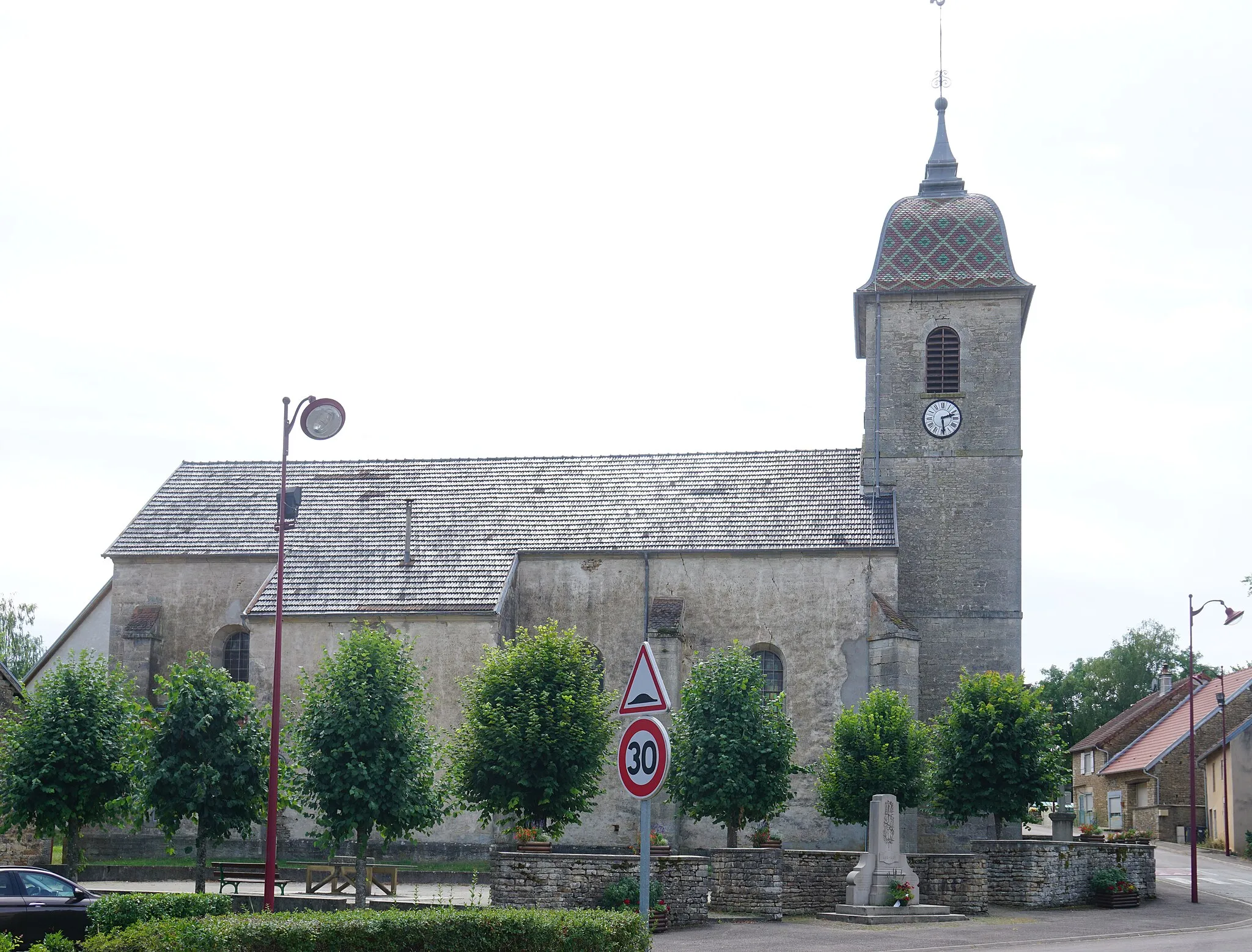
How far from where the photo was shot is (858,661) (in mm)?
34750

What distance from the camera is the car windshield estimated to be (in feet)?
62.1

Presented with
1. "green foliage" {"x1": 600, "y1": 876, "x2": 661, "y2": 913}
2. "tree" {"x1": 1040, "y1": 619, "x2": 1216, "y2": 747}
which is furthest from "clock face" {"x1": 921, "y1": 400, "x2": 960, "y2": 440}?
"tree" {"x1": 1040, "y1": 619, "x2": 1216, "y2": 747}

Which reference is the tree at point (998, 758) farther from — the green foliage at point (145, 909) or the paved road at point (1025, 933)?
the green foliage at point (145, 909)

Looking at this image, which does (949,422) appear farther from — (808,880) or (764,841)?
(808,880)

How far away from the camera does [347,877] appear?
2816 centimetres

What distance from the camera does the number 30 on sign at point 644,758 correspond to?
1048cm

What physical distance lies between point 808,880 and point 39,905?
15.1 meters

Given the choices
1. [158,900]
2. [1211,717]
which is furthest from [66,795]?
[1211,717]

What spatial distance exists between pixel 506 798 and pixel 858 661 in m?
10.8

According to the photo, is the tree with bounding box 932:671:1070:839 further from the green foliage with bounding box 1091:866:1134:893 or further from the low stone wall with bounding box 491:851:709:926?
the low stone wall with bounding box 491:851:709:926

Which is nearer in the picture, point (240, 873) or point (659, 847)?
point (659, 847)

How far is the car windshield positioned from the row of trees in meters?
5.66

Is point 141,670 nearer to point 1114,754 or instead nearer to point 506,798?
point 506,798

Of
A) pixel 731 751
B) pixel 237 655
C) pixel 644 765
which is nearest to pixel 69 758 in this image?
pixel 237 655
